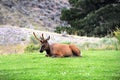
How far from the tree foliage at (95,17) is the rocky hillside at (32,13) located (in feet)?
40.3

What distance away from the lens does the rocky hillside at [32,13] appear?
166ft

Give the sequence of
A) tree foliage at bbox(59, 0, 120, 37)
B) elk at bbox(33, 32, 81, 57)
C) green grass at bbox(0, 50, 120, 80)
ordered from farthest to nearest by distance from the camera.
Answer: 1. tree foliage at bbox(59, 0, 120, 37)
2. elk at bbox(33, 32, 81, 57)
3. green grass at bbox(0, 50, 120, 80)

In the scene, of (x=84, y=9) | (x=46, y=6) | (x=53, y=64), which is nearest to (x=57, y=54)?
(x=53, y=64)

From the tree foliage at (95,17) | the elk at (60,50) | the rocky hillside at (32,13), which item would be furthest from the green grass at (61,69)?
the rocky hillside at (32,13)

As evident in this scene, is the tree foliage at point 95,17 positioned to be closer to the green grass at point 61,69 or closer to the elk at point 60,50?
the elk at point 60,50

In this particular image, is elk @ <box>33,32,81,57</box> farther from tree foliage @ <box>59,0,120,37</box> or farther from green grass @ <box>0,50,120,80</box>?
tree foliage @ <box>59,0,120,37</box>

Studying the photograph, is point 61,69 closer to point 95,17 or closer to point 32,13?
point 95,17

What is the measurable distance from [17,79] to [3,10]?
4022cm

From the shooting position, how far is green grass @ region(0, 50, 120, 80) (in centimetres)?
1235

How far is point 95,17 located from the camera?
116 feet

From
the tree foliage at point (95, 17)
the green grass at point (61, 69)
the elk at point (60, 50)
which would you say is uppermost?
the tree foliage at point (95, 17)

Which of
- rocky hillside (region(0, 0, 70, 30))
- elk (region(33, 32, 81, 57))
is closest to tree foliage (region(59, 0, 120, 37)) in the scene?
rocky hillside (region(0, 0, 70, 30))

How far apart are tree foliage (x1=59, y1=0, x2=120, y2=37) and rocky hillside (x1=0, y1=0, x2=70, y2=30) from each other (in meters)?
12.3

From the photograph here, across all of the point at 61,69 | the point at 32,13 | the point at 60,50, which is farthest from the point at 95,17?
the point at 61,69
